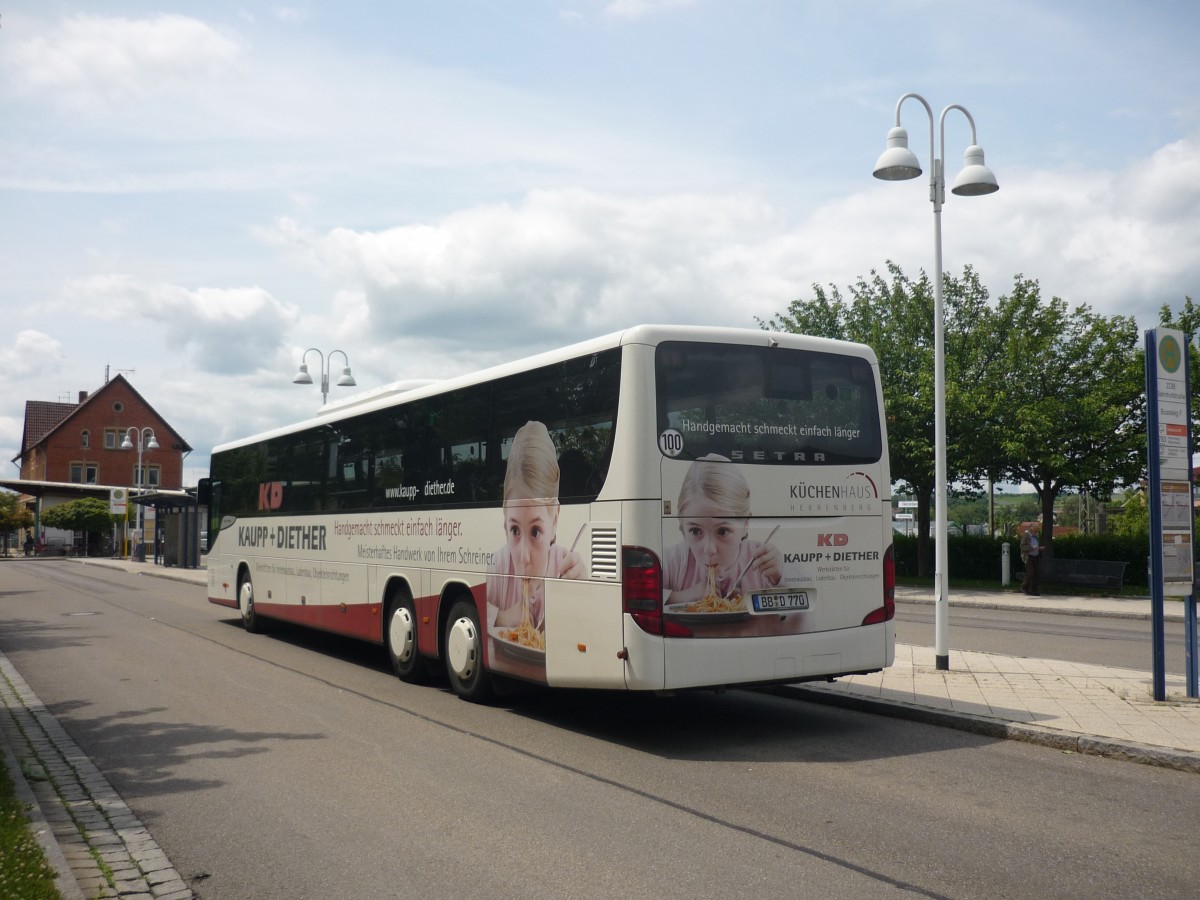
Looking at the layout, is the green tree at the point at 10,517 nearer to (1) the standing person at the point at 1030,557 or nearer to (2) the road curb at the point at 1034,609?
(2) the road curb at the point at 1034,609

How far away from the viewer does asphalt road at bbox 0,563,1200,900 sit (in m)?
5.19

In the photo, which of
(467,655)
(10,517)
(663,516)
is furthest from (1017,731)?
(10,517)

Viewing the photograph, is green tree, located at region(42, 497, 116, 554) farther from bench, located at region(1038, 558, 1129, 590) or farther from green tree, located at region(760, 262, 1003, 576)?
bench, located at region(1038, 558, 1129, 590)

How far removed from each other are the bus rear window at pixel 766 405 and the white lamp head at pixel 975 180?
3.89 meters

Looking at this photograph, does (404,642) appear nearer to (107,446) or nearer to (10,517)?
(10,517)

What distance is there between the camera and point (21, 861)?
5.06m

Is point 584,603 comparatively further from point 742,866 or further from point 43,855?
point 43,855

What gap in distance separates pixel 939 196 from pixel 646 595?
6980 millimetres

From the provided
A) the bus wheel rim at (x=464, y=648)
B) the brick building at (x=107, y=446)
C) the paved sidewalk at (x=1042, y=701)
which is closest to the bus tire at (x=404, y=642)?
the bus wheel rim at (x=464, y=648)

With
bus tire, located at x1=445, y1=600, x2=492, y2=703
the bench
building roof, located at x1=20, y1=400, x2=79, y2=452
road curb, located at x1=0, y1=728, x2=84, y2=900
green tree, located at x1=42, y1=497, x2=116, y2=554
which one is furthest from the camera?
building roof, located at x1=20, y1=400, x2=79, y2=452

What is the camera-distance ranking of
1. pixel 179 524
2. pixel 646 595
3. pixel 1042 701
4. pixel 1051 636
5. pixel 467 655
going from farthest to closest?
pixel 179 524 < pixel 1051 636 < pixel 467 655 < pixel 1042 701 < pixel 646 595

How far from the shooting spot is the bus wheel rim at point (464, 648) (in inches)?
407

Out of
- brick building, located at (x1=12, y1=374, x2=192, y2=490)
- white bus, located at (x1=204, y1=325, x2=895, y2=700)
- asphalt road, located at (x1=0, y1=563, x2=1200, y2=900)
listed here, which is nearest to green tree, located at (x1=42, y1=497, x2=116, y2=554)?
brick building, located at (x1=12, y1=374, x2=192, y2=490)

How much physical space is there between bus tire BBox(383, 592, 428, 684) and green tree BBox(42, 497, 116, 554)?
2774 inches
